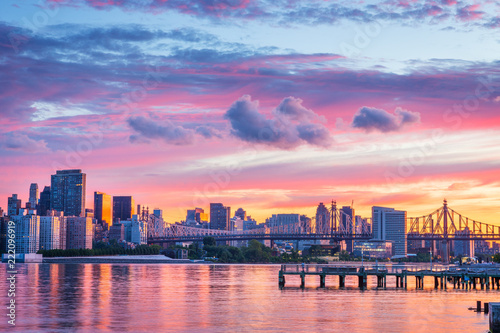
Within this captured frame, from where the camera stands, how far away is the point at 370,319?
5400 cm

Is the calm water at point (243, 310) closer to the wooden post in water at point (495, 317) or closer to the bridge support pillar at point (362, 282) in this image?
the bridge support pillar at point (362, 282)

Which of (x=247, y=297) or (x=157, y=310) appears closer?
(x=157, y=310)

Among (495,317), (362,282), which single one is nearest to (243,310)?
(495,317)

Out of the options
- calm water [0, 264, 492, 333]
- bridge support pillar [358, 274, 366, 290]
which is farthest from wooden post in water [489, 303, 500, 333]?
bridge support pillar [358, 274, 366, 290]

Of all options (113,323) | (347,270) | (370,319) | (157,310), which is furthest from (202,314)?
(347,270)

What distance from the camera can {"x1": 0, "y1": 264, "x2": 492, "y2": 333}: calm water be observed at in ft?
163

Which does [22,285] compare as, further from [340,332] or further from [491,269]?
[491,269]

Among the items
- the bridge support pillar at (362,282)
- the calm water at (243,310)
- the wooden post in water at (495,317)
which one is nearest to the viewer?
the wooden post in water at (495,317)

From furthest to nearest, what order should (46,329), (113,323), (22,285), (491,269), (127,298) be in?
(491,269) < (22,285) < (127,298) < (113,323) < (46,329)

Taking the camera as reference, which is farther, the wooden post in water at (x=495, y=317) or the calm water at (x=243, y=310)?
the calm water at (x=243, y=310)

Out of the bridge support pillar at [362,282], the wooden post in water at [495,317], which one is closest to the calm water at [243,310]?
the bridge support pillar at [362,282]

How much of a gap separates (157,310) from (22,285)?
3587 cm

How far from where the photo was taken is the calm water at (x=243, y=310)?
4969 centimetres

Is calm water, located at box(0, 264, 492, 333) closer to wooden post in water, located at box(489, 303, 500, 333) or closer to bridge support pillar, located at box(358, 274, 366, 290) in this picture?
bridge support pillar, located at box(358, 274, 366, 290)
